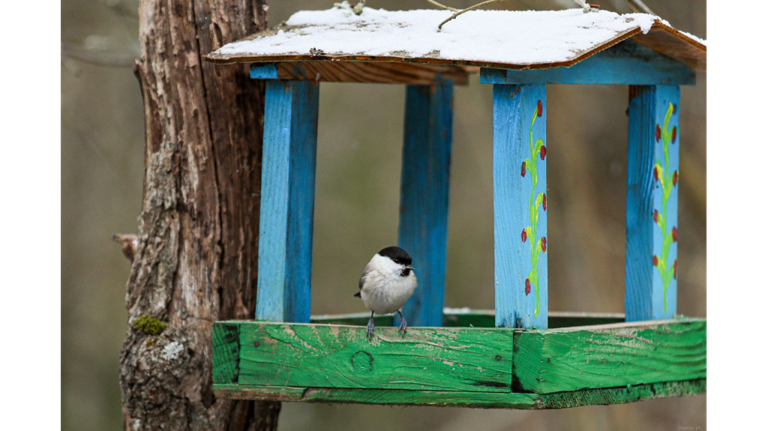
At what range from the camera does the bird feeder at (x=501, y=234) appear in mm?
2619

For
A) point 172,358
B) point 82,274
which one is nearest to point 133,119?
point 82,274

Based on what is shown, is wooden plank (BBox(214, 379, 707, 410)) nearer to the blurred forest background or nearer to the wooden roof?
the wooden roof

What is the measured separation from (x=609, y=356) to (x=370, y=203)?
15.9ft

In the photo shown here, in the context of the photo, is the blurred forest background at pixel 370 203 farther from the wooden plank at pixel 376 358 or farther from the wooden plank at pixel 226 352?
the wooden plank at pixel 226 352

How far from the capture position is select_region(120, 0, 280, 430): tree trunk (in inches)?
→ 121

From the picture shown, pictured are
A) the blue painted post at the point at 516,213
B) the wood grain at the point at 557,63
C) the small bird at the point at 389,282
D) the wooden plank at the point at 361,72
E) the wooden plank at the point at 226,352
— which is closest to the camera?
the wood grain at the point at 557,63

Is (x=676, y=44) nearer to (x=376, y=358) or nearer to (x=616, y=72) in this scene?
(x=616, y=72)

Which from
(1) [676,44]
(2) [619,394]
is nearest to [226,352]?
(2) [619,394]

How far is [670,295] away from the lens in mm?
3363

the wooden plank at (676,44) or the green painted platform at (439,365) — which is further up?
the wooden plank at (676,44)

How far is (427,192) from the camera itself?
149 inches

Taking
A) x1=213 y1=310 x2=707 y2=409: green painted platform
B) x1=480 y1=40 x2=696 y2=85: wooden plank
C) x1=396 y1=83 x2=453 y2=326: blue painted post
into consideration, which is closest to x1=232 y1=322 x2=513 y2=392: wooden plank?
x1=213 y1=310 x2=707 y2=409: green painted platform

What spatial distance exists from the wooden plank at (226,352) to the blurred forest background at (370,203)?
2151mm

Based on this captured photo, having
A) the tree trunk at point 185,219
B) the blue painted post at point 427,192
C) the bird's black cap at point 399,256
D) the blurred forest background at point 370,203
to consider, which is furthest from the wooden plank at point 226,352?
the blurred forest background at point 370,203
